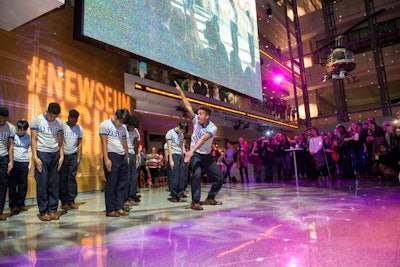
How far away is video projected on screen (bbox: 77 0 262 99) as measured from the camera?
14.5 feet

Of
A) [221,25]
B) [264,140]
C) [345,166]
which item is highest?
[221,25]

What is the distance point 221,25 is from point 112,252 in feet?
19.0

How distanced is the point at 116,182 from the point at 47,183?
0.73 metres

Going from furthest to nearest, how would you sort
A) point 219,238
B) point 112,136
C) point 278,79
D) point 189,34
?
point 278,79 → point 189,34 → point 112,136 → point 219,238

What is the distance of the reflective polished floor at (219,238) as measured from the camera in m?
1.62

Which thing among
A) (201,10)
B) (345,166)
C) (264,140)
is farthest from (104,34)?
(345,166)

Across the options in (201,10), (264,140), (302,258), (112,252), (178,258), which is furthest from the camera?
(264,140)

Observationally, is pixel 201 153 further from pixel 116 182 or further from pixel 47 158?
pixel 47 158

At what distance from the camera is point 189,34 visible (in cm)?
568

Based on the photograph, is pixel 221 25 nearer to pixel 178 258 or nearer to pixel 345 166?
pixel 345 166

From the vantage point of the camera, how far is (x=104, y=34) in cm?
435

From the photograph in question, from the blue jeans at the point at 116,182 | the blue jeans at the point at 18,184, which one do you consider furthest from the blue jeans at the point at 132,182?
the blue jeans at the point at 18,184

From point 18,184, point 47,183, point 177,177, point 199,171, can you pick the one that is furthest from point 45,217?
point 177,177

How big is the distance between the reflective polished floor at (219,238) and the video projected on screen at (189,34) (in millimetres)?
2808
